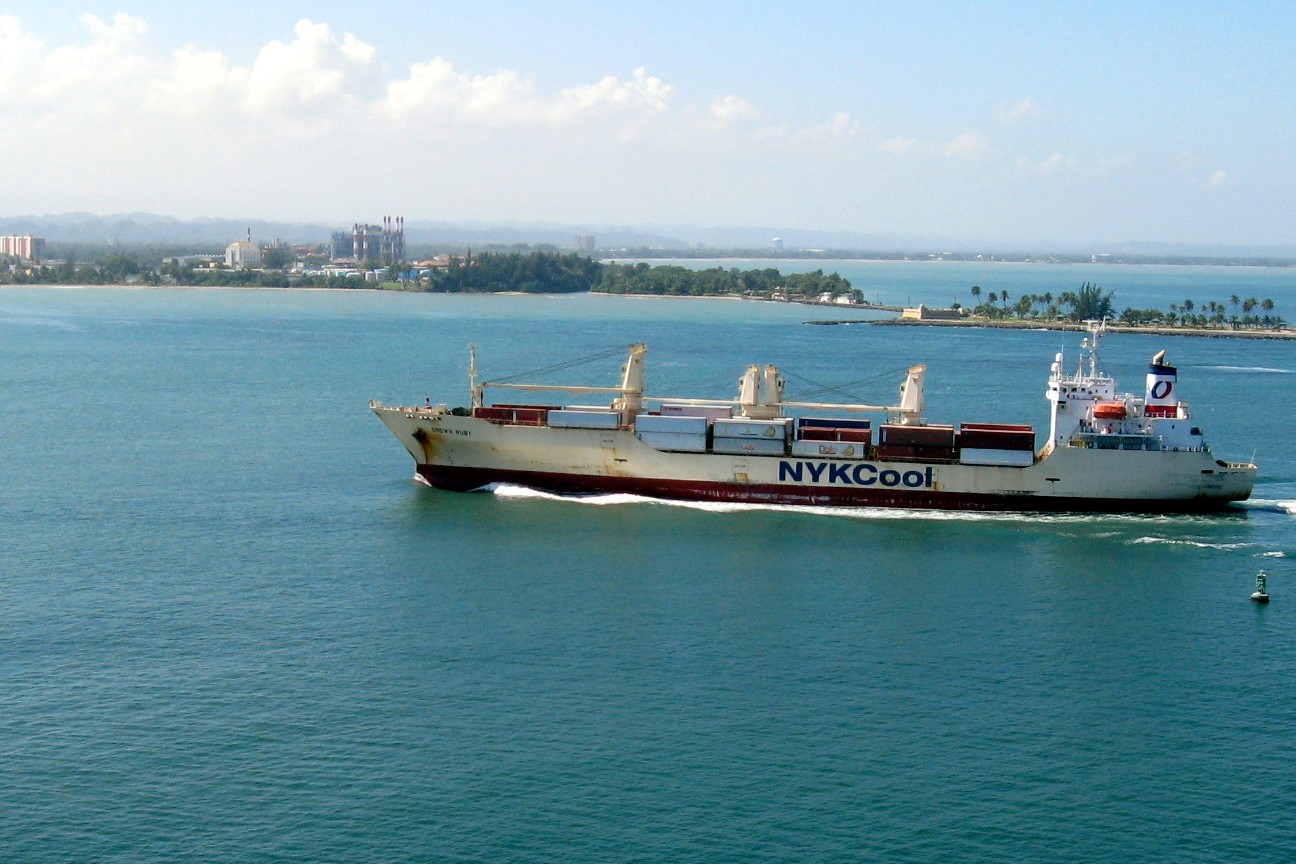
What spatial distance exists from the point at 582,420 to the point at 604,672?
51.4ft

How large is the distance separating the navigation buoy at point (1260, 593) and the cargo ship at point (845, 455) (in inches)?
315

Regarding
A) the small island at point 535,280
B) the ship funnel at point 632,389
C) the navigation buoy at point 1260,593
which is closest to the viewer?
the navigation buoy at point 1260,593

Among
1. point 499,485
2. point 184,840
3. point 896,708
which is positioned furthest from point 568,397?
point 184,840

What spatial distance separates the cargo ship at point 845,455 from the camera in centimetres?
3806

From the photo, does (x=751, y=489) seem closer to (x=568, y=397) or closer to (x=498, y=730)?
(x=498, y=730)

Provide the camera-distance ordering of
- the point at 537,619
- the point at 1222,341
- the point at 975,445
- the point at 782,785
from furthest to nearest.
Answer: the point at 1222,341
the point at 975,445
the point at 537,619
the point at 782,785

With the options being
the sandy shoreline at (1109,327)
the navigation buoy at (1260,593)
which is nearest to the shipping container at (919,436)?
the navigation buoy at (1260,593)

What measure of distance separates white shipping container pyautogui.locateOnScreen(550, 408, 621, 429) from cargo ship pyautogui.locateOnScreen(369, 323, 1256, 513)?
28mm

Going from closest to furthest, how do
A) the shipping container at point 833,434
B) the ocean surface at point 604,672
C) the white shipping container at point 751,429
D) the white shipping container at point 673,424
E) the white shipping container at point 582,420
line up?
the ocean surface at point 604,672
the white shipping container at point 673,424
the white shipping container at point 751,429
the shipping container at point 833,434
the white shipping container at point 582,420

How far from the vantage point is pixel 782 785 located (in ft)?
66.7

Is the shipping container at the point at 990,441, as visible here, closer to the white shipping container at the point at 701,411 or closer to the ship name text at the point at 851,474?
the ship name text at the point at 851,474

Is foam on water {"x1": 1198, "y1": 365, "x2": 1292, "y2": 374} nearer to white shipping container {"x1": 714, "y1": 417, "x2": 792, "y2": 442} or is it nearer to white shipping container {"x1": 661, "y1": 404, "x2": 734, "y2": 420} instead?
white shipping container {"x1": 661, "y1": 404, "x2": 734, "y2": 420}

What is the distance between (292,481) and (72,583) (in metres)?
11.7

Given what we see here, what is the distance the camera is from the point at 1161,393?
129ft
